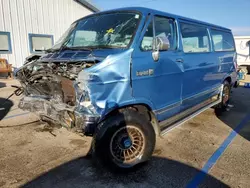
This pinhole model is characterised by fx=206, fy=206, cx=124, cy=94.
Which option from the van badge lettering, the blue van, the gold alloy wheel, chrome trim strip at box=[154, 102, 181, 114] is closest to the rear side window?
the blue van

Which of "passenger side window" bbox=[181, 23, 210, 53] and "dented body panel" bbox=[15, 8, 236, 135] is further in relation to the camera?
"passenger side window" bbox=[181, 23, 210, 53]

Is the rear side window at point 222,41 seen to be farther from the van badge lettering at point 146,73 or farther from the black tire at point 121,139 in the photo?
the black tire at point 121,139

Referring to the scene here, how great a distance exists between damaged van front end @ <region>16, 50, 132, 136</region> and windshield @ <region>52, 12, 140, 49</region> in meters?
0.39

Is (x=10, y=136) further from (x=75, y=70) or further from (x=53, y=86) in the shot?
(x=75, y=70)

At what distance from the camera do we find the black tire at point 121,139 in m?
2.72

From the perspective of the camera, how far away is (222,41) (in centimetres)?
571

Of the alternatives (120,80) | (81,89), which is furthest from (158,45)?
(81,89)

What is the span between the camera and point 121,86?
108 inches

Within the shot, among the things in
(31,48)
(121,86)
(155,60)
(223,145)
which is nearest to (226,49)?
(223,145)

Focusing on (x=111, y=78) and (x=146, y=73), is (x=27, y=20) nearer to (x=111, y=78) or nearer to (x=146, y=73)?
(x=146, y=73)

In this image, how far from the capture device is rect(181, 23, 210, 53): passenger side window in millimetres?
4016

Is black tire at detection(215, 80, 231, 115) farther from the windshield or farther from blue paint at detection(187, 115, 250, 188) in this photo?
the windshield

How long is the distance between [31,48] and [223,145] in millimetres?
11566

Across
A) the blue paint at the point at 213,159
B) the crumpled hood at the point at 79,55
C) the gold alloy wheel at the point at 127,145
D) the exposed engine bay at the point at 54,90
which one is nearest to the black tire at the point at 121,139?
the gold alloy wheel at the point at 127,145
